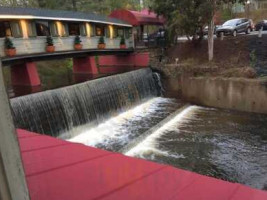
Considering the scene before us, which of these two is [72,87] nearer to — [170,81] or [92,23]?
[170,81]

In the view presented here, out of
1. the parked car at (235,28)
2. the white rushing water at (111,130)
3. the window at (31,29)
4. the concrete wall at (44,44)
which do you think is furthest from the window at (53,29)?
the parked car at (235,28)

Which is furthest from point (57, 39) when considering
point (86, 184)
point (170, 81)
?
point (86, 184)

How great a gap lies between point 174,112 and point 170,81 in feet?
14.5

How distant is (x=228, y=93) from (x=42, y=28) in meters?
12.4

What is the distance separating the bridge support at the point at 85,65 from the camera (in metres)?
20.9

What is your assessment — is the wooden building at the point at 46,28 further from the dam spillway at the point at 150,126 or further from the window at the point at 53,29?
the dam spillway at the point at 150,126

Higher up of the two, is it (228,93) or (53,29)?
(53,29)

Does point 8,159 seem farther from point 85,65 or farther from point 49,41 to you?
point 85,65

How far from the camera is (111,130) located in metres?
13.1

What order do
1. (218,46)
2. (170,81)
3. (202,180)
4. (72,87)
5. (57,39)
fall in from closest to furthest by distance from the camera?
(202,180) < (72,87) < (57,39) < (170,81) < (218,46)

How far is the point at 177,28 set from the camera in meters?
20.2

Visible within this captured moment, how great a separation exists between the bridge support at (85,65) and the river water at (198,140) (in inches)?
239

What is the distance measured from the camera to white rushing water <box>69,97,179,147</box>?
472 inches

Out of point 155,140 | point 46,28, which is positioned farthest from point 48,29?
point 155,140
